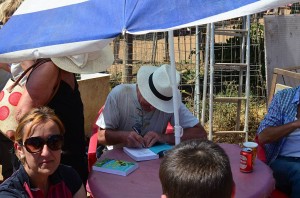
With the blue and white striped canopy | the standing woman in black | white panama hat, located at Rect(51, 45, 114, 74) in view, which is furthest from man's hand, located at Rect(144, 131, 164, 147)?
the blue and white striped canopy

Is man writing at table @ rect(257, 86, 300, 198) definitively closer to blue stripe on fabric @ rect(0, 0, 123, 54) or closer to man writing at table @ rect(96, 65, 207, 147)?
man writing at table @ rect(96, 65, 207, 147)

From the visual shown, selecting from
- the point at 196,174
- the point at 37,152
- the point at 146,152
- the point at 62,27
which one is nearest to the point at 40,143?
the point at 37,152

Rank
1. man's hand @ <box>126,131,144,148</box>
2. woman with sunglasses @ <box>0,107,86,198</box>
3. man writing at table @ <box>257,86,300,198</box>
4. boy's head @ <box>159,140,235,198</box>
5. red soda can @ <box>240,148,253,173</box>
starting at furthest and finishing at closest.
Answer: man writing at table @ <box>257,86,300,198</box> < man's hand @ <box>126,131,144,148</box> < red soda can @ <box>240,148,253,173</box> < woman with sunglasses @ <box>0,107,86,198</box> < boy's head @ <box>159,140,235,198</box>

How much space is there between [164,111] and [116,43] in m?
5.48

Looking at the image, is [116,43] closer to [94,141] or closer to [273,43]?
[273,43]

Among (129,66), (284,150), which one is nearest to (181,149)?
(284,150)

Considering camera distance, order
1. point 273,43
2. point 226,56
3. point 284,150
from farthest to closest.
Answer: point 226,56, point 273,43, point 284,150

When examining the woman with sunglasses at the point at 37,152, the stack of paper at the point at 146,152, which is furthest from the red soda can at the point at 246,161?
the woman with sunglasses at the point at 37,152

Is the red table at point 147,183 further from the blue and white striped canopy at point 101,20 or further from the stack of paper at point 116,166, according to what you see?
the blue and white striped canopy at point 101,20

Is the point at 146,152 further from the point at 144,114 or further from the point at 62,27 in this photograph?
the point at 62,27

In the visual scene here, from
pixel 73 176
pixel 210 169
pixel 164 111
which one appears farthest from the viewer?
pixel 164 111

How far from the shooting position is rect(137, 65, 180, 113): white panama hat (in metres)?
2.79

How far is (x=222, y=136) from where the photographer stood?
5.58m

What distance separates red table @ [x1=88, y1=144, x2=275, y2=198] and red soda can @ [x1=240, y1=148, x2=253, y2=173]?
0.03m
